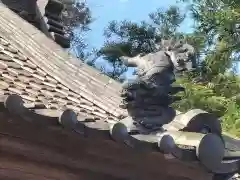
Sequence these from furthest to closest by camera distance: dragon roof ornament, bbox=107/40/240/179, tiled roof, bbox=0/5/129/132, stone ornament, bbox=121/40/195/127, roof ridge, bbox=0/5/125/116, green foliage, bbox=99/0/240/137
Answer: green foliage, bbox=99/0/240/137, roof ridge, bbox=0/5/125/116, tiled roof, bbox=0/5/129/132, stone ornament, bbox=121/40/195/127, dragon roof ornament, bbox=107/40/240/179

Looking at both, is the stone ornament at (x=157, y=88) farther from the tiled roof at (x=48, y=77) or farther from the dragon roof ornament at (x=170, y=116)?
the tiled roof at (x=48, y=77)

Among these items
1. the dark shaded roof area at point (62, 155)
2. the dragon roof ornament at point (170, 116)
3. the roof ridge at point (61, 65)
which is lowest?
the dark shaded roof area at point (62, 155)

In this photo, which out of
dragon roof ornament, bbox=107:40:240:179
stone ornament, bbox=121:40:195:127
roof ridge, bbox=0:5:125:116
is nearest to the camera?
dragon roof ornament, bbox=107:40:240:179

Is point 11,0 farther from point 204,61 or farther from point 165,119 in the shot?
point 204,61

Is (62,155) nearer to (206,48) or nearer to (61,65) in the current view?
(61,65)

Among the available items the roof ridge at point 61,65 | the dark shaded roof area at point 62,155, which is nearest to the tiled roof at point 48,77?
the roof ridge at point 61,65

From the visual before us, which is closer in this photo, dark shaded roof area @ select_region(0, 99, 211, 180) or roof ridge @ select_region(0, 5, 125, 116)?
dark shaded roof area @ select_region(0, 99, 211, 180)

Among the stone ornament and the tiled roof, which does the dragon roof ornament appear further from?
the tiled roof

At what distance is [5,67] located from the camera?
374cm

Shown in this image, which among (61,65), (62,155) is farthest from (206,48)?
(62,155)

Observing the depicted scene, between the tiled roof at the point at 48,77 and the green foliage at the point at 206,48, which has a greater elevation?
the green foliage at the point at 206,48

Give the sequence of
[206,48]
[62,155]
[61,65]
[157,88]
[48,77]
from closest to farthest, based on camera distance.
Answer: [62,155], [157,88], [48,77], [61,65], [206,48]

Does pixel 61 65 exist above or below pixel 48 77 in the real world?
above

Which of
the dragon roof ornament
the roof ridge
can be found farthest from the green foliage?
the dragon roof ornament
